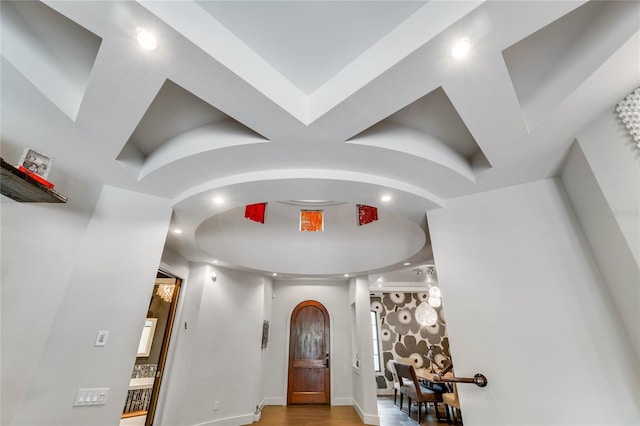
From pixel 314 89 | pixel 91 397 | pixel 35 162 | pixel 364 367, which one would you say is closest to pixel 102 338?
pixel 91 397

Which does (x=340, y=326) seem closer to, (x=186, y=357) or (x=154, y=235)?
(x=186, y=357)

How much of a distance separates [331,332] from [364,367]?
4.31ft

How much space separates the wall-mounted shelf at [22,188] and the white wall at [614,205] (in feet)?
11.7

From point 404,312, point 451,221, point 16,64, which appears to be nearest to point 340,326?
point 404,312

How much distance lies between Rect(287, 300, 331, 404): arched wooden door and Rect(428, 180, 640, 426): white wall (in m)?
4.21

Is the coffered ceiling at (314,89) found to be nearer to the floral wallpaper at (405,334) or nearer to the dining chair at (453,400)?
the dining chair at (453,400)

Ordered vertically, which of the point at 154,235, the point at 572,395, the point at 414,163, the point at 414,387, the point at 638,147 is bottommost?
Answer: the point at 414,387

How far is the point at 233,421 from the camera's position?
440 centimetres

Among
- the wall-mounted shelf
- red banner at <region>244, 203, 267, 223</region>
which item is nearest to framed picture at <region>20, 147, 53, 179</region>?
the wall-mounted shelf

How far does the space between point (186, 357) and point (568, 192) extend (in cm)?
503

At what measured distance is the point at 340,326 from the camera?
6.08 m

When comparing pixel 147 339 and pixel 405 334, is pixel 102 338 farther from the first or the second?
pixel 405 334

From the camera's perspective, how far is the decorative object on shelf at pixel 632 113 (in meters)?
1.62

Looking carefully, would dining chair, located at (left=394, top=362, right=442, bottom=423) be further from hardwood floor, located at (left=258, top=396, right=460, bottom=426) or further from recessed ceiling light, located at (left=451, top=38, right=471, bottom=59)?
recessed ceiling light, located at (left=451, top=38, right=471, bottom=59)
